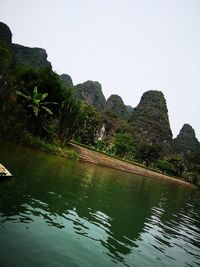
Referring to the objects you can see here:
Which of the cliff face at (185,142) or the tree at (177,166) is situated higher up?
the cliff face at (185,142)

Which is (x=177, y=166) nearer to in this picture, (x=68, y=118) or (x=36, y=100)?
(x=68, y=118)

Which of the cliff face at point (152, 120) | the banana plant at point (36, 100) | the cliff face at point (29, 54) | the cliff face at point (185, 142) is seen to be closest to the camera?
the banana plant at point (36, 100)

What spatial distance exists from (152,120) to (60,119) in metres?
105

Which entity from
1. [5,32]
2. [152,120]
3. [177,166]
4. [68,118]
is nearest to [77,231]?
[68,118]

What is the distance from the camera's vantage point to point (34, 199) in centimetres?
1376

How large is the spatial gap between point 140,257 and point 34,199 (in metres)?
5.83

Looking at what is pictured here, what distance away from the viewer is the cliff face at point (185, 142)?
172250 mm

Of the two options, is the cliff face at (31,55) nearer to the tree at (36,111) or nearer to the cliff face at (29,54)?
the cliff face at (29,54)

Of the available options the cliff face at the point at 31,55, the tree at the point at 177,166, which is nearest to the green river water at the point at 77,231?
the tree at the point at 177,166

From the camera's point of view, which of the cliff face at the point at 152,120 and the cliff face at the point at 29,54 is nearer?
the cliff face at the point at 29,54

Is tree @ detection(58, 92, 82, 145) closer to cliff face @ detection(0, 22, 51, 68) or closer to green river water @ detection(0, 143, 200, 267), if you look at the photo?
green river water @ detection(0, 143, 200, 267)

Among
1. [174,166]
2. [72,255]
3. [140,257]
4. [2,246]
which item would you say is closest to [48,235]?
[72,255]

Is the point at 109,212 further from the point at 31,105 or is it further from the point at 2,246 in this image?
the point at 31,105

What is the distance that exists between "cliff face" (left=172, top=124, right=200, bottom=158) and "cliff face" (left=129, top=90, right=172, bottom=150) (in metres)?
24.3
